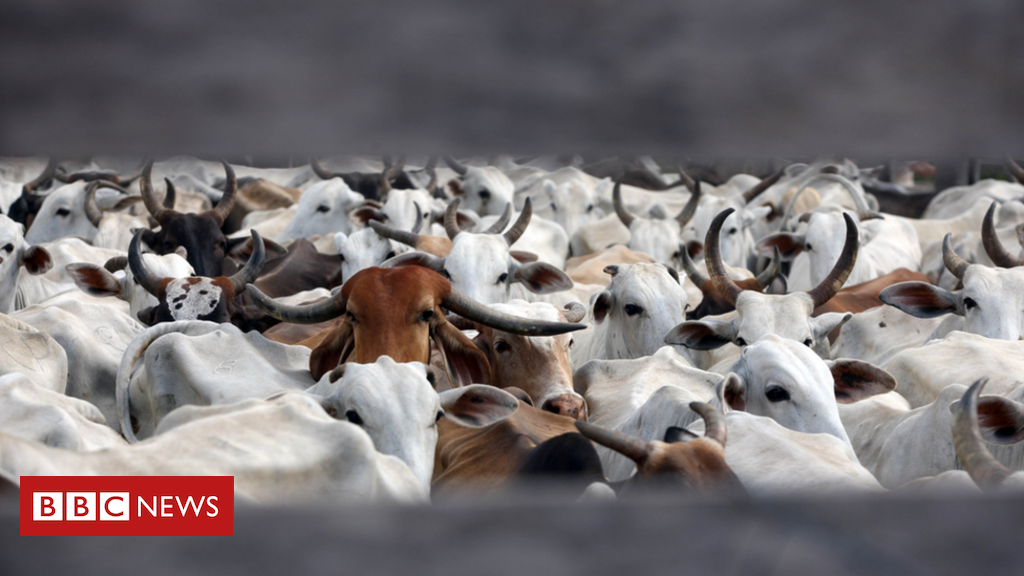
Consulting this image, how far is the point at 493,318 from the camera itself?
390 cm

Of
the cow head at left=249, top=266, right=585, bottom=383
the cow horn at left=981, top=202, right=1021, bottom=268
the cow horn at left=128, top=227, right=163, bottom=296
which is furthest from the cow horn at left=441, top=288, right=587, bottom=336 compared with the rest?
the cow horn at left=981, top=202, right=1021, bottom=268

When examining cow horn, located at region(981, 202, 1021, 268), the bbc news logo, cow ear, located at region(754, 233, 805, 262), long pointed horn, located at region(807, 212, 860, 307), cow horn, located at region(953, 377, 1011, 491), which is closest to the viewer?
the bbc news logo

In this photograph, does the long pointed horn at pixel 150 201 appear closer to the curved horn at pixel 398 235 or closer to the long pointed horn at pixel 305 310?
the curved horn at pixel 398 235

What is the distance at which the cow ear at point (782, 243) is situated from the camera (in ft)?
23.5

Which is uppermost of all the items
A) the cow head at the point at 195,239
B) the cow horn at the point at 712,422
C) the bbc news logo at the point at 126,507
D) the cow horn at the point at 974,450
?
the bbc news logo at the point at 126,507

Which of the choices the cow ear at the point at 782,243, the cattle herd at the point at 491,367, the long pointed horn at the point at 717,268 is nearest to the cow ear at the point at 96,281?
the cattle herd at the point at 491,367

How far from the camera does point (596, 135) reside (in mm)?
511

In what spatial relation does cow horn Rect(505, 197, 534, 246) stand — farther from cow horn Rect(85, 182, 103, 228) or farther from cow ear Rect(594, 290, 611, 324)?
cow horn Rect(85, 182, 103, 228)

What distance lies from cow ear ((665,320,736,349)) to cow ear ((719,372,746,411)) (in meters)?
0.97

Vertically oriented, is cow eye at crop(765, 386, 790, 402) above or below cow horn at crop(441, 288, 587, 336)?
below

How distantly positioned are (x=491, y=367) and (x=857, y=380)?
55.3 inches

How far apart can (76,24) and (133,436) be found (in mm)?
3394

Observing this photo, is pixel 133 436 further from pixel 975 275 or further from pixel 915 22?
pixel 975 275

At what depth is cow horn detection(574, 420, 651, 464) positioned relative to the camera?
2250 millimetres
